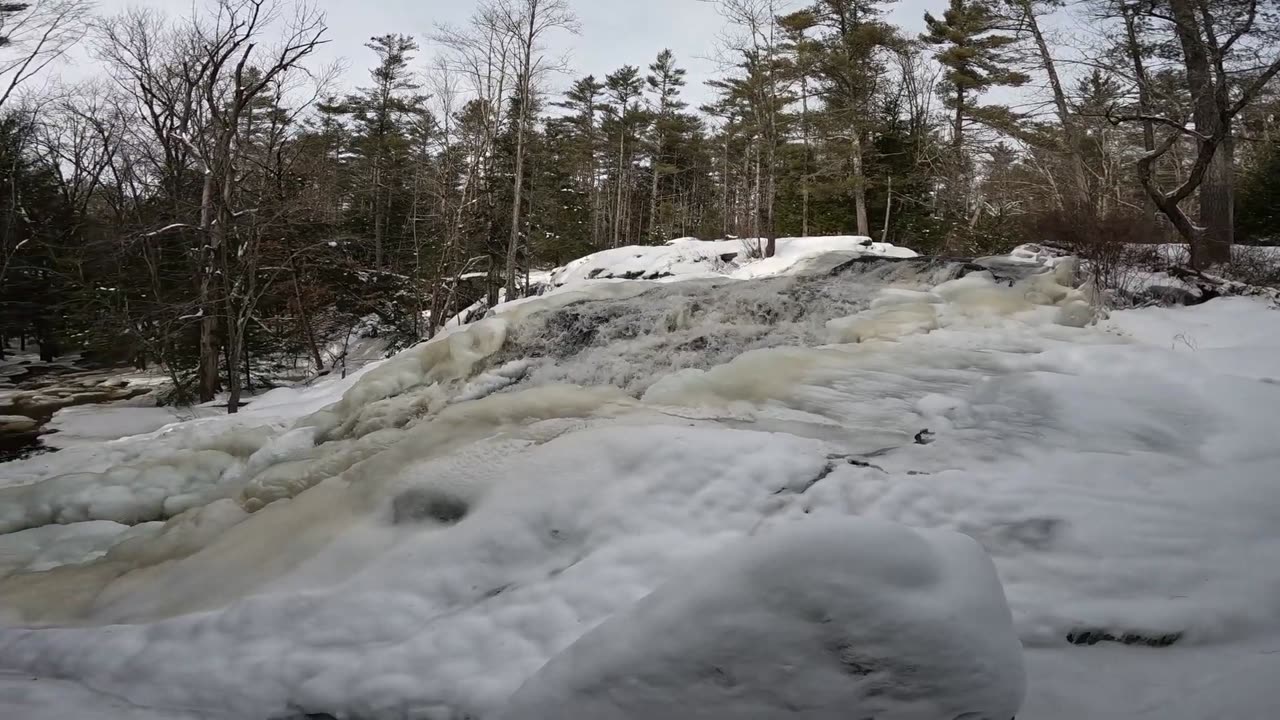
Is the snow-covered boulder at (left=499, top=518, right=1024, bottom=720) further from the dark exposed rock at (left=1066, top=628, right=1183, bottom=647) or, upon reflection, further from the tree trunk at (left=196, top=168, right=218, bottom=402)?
the tree trunk at (left=196, top=168, right=218, bottom=402)

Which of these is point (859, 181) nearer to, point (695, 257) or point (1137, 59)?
point (695, 257)

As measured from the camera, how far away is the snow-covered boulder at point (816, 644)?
178 cm

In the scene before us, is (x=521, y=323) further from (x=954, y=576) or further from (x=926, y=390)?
(x=954, y=576)

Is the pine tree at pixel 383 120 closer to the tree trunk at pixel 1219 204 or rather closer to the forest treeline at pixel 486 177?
the forest treeline at pixel 486 177

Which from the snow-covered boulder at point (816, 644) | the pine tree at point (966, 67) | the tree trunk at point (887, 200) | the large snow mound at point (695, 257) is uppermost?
the pine tree at point (966, 67)

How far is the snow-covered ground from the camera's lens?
6.16 ft

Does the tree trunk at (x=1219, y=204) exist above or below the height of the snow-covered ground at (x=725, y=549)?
above

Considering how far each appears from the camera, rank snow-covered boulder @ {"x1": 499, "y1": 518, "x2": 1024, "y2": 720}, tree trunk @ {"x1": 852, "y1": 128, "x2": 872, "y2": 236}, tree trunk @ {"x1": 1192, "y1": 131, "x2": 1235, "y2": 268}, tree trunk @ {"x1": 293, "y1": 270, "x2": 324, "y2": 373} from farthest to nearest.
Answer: tree trunk @ {"x1": 852, "y1": 128, "x2": 872, "y2": 236} < tree trunk @ {"x1": 293, "y1": 270, "x2": 324, "y2": 373} < tree trunk @ {"x1": 1192, "y1": 131, "x2": 1235, "y2": 268} < snow-covered boulder @ {"x1": 499, "y1": 518, "x2": 1024, "y2": 720}

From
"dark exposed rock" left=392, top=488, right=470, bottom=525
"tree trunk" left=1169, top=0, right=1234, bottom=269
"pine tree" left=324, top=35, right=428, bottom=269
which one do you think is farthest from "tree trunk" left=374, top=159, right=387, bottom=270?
"tree trunk" left=1169, top=0, right=1234, bottom=269

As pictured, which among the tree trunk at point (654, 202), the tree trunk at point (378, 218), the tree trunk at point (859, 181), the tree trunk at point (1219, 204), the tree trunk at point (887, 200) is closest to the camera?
the tree trunk at point (1219, 204)

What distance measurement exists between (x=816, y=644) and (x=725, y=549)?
0.42 meters

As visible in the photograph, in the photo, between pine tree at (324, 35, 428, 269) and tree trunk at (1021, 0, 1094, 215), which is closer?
tree trunk at (1021, 0, 1094, 215)

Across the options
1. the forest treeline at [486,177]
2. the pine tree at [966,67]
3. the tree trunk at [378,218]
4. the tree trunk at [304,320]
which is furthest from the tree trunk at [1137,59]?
the tree trunk at [378,218]

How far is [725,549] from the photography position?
7.00 feet
